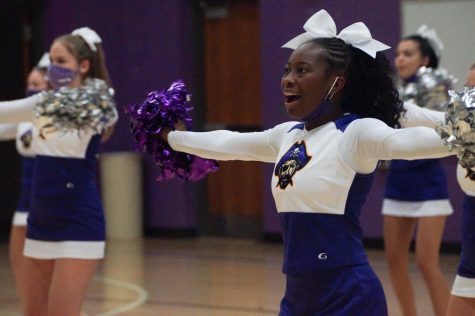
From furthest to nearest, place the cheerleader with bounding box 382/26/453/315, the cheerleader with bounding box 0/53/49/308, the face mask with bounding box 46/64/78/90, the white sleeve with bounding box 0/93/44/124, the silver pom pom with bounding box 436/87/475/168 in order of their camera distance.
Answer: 1. the cheerleader with bounding box 0/53/49/308
2. the cheerleader with bounding box 382/26/453/315
3. the face mask with bounding box 46/64/78/90
4. the white sleeve with bounding box 0/93/44/124
5. the silver pom pom with bounding box 436/87/475/168

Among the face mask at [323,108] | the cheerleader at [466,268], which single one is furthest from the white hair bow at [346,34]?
the cheerleader at [466,268]

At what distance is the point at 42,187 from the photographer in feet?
12.9

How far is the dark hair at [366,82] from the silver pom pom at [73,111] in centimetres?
160

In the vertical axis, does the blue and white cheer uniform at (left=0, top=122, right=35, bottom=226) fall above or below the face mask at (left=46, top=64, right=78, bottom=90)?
below

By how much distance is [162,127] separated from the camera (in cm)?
299

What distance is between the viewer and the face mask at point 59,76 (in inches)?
162

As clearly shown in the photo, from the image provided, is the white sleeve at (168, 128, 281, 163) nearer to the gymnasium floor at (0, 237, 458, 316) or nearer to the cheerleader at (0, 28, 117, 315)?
the cheerleader at (0, 28, 117, 315)

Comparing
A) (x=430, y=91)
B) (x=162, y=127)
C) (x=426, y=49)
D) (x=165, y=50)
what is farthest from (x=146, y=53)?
(x=162, y=127)

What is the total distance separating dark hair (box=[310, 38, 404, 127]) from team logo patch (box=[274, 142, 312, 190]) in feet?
0.65

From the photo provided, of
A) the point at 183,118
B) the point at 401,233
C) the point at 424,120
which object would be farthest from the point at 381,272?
the point at 183,118

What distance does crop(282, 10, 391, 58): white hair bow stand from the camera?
2.60 meters

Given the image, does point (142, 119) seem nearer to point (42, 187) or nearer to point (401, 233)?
point (42, 187)

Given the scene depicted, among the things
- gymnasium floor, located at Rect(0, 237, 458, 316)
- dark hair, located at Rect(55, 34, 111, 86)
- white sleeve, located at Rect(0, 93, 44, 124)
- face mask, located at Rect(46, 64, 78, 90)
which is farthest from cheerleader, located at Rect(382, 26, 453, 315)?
white sleeve, located at Rect(0, 93, 44, 124)

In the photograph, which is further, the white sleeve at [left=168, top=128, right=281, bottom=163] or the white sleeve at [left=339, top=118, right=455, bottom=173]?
the white sleeve at [left=168, top=128, right=281, bottom=163]
